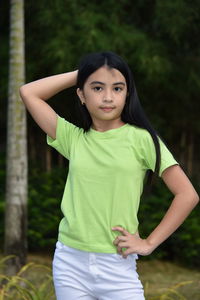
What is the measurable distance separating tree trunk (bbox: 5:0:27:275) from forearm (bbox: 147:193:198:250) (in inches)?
148

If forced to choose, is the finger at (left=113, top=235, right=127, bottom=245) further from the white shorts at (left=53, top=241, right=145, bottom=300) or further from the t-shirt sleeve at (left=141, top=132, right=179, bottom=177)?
the t-shirt sleeve at (left=141, top=132, right=179, bottom=177)

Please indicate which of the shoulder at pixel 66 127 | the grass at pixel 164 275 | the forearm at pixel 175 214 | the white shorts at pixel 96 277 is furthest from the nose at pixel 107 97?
the grass at pixel 164 275

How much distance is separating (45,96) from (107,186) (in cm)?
50

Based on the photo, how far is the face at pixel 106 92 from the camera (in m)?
2.17

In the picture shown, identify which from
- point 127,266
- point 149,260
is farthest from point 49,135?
point 149,260

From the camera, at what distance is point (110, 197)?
84.1 inches

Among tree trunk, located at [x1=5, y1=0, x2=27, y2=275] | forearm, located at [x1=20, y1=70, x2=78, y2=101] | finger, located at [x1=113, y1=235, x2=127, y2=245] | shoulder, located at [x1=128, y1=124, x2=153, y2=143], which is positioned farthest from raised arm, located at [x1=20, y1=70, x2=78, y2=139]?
tree trunk, located at [x1=5, y1=0, x2=27, y2=275]

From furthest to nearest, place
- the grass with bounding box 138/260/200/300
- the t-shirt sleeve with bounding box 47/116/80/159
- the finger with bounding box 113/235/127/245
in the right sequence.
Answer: the grass with bounding box 138/260/200/300 < the t-shirt sleeve with bounding box 47/116/80/159 < the finger with bounding box 113/235/127/245

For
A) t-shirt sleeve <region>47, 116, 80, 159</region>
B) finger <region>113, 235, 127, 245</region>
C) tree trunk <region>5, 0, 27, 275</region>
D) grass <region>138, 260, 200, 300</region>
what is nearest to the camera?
finger <region>113, 235, 127, 245</region>

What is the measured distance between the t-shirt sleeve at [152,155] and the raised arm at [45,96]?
0.39 metres

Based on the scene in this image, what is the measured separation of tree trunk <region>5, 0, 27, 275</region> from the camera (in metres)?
5.73

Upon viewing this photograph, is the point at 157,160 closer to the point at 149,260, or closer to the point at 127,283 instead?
the point at 127,283

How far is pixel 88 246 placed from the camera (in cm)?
214

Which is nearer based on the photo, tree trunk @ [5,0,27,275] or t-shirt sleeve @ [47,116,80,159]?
t-shirt sleeve @ [47,116,80,159]
